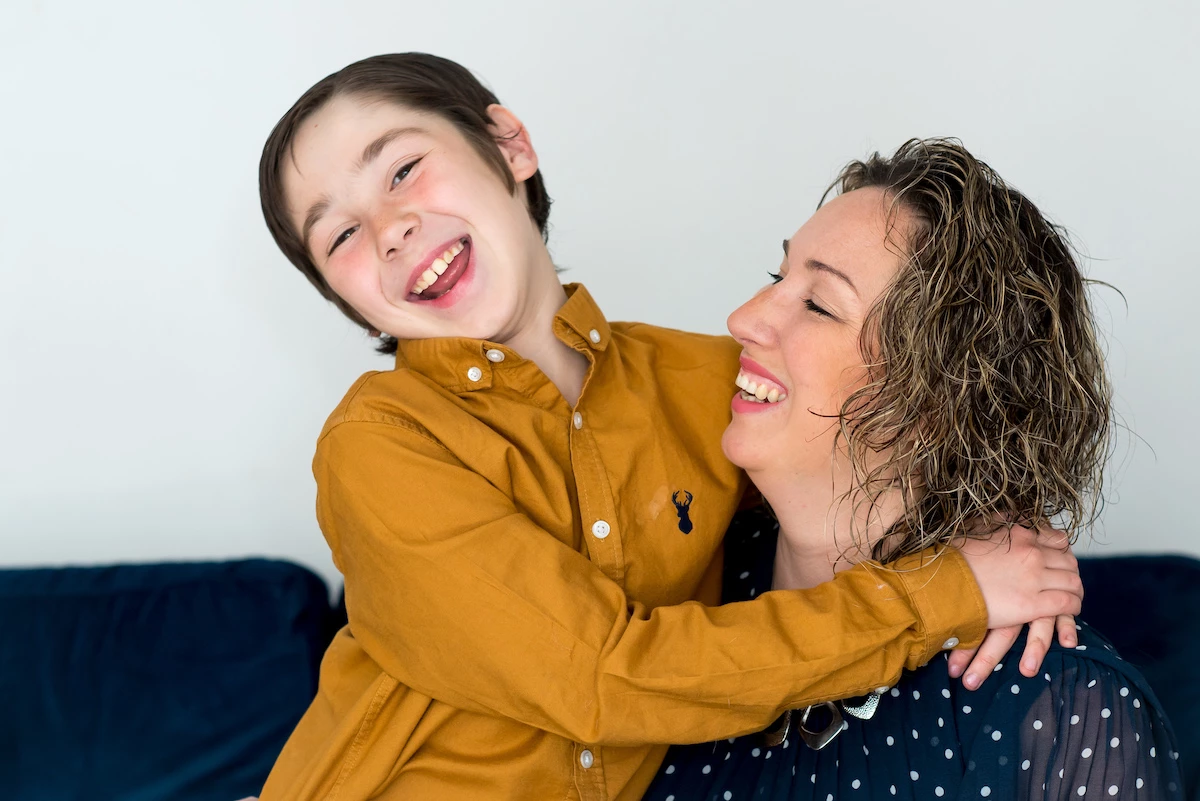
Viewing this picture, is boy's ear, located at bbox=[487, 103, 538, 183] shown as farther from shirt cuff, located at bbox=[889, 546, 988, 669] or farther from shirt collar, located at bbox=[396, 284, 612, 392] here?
shirt cuff, located at bbox=[889, 546, 988, 669]

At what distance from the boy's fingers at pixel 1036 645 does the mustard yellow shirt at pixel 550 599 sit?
0.24ft

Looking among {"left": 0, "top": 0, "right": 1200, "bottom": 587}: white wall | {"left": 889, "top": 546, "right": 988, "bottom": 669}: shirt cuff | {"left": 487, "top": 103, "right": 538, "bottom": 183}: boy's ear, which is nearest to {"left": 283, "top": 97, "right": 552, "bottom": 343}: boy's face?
{"left": 487, "top": 103, "right": 538, "bottom": 183}: boy's ear

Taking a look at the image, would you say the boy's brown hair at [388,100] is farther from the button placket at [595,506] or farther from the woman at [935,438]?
the woman at [935,438]

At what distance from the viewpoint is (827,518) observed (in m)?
1.84

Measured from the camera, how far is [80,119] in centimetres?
291

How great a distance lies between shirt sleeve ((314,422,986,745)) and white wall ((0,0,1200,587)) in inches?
59.6

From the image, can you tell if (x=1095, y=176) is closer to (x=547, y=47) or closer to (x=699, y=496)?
(x=547, y=47)

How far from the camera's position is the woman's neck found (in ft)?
5.95

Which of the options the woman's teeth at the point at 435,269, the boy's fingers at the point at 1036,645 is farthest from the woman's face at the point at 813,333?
the woman's teeth at the point at 435,269

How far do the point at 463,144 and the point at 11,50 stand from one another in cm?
153

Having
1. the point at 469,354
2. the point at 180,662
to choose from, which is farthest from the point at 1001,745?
the point at 180,662

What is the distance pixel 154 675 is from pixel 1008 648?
1807 millimetres

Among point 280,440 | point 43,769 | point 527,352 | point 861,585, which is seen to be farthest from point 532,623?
point 280,440

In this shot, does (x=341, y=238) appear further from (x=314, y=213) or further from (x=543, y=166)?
(x=543, y=166)
